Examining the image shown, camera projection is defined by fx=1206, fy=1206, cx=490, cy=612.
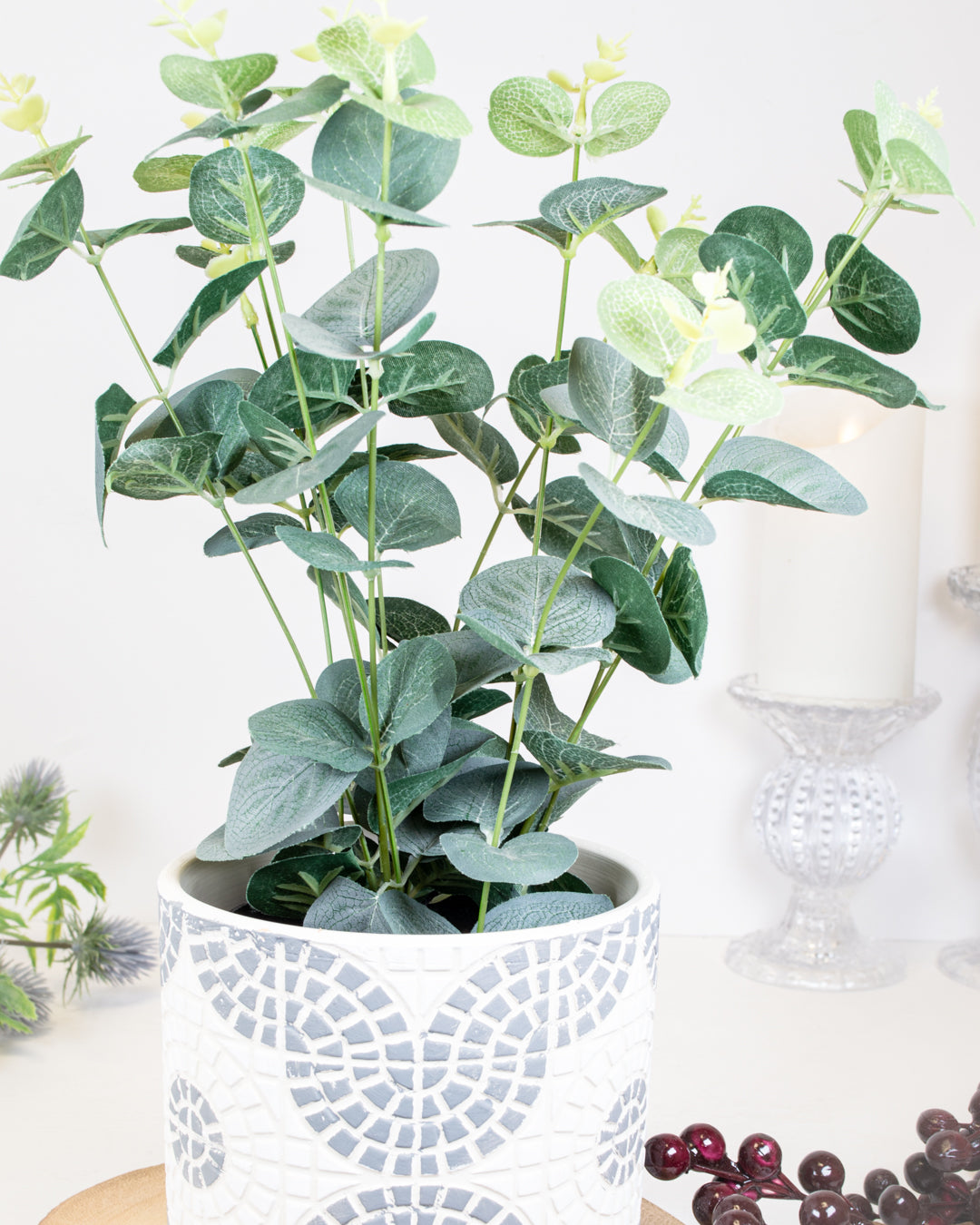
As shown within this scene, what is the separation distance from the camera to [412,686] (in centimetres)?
28

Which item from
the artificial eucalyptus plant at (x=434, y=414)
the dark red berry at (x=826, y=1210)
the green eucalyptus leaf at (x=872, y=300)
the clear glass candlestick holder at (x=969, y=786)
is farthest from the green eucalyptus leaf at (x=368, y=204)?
the clear glass candlestick holder at (x=969, y=786)

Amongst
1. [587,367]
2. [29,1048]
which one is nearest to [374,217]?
[587,367]

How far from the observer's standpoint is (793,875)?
0.73m

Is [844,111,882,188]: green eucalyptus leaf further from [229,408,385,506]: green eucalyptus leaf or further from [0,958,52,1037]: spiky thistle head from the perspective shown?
[0,958,52,1037]: spiky thistle head

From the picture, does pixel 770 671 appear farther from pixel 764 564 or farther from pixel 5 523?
pixel 5 523

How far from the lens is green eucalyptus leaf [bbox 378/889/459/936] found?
0.93 ft

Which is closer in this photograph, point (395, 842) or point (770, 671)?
point (395, 842)

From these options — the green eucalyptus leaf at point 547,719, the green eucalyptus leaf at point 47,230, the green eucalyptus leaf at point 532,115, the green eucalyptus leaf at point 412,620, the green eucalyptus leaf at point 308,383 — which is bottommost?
the green eucalyptus leaf at point 547,719

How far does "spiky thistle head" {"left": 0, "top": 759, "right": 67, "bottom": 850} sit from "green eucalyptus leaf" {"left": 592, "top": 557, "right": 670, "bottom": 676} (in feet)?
1.41

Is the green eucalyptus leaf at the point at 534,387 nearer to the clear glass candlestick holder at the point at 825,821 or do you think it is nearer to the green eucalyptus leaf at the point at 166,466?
the green eucalyptus leaf at the point at 166,466

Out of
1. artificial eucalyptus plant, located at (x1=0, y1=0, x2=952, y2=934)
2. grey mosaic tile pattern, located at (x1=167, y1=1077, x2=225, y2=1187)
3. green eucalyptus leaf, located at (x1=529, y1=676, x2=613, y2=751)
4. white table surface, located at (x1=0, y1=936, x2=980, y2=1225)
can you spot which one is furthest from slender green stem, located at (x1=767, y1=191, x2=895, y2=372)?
white table surface, located at (x1=0, y1=936, x2=980, y2=1225)

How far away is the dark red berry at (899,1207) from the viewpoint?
0.38 metres

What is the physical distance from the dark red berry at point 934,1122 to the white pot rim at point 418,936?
0.16 meters

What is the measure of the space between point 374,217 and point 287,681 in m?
0.50
